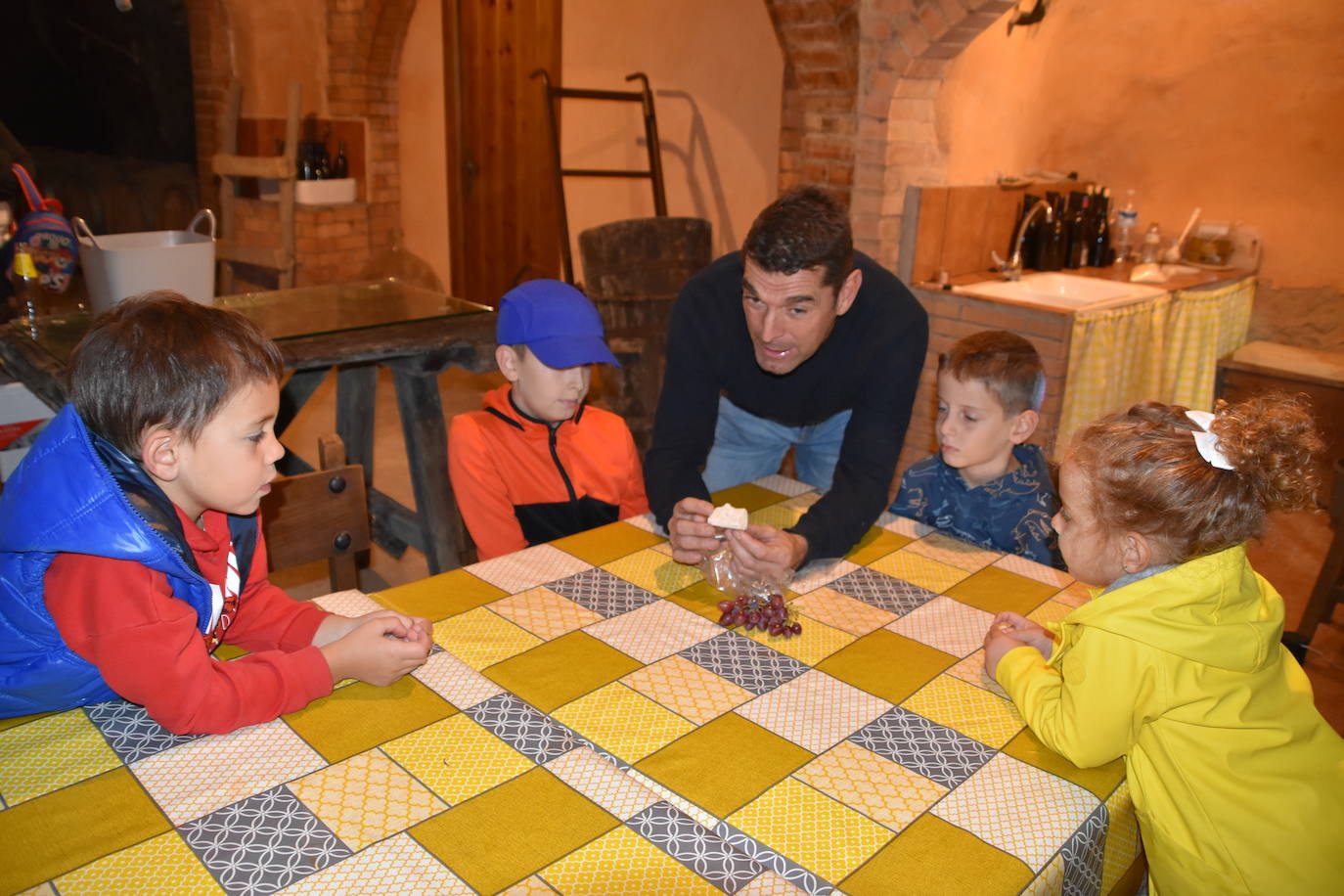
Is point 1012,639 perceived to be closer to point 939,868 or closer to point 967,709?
point 967,709

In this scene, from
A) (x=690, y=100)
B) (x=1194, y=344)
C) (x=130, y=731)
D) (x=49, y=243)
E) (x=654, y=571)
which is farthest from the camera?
(x=690, y=100)

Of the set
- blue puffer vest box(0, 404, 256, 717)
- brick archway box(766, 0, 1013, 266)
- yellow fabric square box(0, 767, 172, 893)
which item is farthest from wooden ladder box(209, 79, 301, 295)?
yellow fabric square box(0, 767, 172, 893)

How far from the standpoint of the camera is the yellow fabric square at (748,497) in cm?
184

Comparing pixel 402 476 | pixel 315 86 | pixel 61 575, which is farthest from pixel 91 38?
pixel 61 575

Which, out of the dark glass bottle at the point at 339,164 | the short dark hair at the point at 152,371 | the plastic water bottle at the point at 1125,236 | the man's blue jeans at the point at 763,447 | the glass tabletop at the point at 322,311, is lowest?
the man's blue jeans at the point at 763,447

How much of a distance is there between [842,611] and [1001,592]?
0.91ft

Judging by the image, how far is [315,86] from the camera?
230 inches

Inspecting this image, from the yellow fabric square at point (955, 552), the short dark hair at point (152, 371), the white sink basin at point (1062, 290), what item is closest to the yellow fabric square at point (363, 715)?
the short dark hair at point (152, 371)

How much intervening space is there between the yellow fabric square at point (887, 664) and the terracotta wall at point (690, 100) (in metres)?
4.45

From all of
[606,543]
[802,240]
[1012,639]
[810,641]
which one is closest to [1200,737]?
[1012,639]

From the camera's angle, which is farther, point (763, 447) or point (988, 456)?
point (763, 447)

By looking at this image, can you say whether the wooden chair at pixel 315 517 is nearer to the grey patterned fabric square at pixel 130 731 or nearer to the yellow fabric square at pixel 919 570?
the grey patterned fabric square at pixel 130 731

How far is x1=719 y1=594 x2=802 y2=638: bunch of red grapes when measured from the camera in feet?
4.37

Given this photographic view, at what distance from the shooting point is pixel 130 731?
3.54 ft
